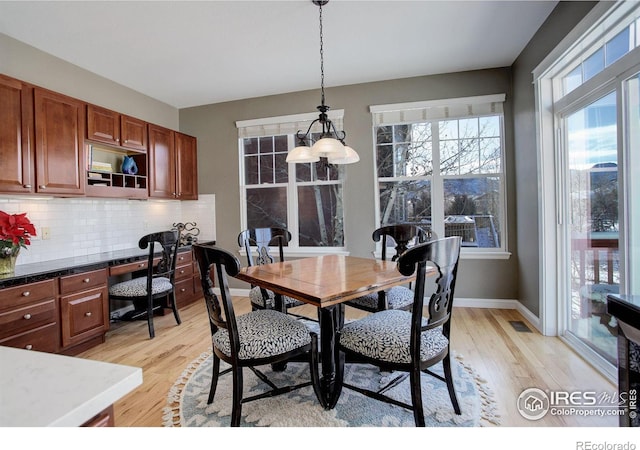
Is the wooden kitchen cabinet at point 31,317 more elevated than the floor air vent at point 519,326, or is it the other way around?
the wooden kitchen cabinet at point 31,317

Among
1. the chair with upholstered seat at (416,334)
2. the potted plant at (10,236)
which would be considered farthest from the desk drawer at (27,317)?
the chair with upholstered seat at (416,334)

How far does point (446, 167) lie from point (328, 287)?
2750 mm

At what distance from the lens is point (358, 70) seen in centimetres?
355

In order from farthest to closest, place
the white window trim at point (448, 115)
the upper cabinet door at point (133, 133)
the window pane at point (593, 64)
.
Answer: the white window trim at point (448, 115), the upper cabinet door at point (133, 133), the window pane at point (593, 64)

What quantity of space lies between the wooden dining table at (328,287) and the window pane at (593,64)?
1971 mm

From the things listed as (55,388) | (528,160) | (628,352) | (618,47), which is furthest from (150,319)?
(618,47)

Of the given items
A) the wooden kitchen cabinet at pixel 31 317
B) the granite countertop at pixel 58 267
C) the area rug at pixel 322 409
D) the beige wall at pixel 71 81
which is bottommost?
the area rug at pixel 322 409

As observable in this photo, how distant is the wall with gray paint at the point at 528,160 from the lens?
2794mm

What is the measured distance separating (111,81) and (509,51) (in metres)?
4.33

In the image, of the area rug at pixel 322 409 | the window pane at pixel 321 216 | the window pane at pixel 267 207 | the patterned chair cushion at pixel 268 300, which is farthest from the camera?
the window pane at pixel 267 207

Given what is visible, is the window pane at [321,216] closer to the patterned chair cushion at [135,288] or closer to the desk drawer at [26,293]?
the patterned chair cushion at [135,288]

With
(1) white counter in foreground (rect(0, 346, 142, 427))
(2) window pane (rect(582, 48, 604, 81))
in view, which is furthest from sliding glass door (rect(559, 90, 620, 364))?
(1) white counter in foreground (rect(0, 346, 142, 427))

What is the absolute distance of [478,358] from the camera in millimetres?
2406
